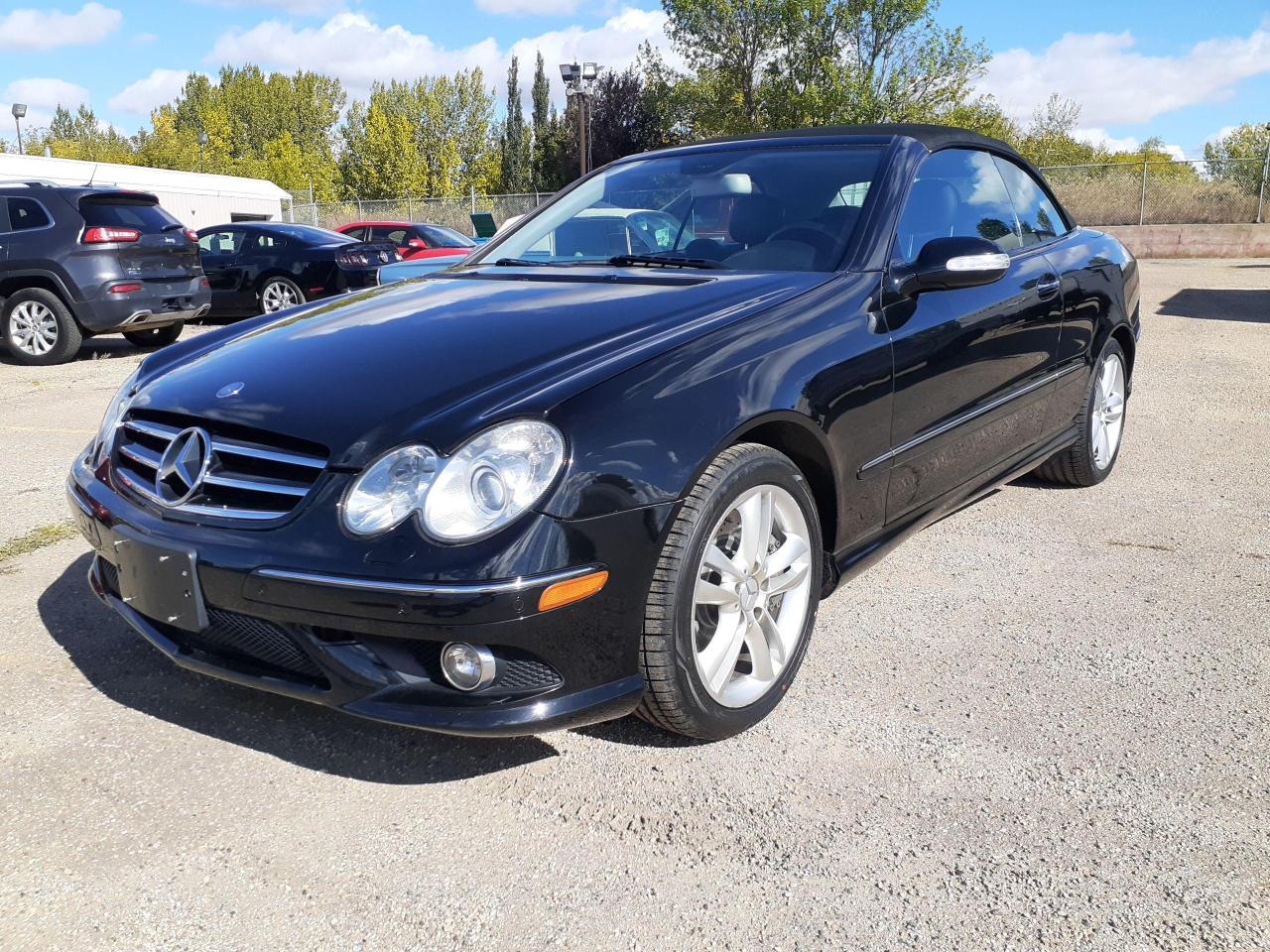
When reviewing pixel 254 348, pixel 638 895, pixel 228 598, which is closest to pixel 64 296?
pixel 254 348

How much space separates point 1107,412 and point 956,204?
70.5 inches

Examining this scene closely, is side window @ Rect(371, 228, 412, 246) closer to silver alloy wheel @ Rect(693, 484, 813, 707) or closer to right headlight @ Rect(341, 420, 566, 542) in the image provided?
silver alloy wheel @ Rect(693, 484, 813, 707)

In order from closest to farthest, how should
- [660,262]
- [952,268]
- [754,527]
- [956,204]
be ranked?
[754,527]
[952,268]
[660,262]
[956,204]

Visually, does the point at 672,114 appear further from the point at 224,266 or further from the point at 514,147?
the point at 224,266

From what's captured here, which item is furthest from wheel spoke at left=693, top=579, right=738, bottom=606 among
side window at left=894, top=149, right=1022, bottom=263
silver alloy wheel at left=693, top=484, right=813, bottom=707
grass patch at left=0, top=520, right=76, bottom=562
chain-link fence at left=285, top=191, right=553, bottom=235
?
chain-link fence at left=285, top=191, right=553, bottom=235

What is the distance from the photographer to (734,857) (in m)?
2.14

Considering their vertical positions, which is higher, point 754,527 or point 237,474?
point 237,474

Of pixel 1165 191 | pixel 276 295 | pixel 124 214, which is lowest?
pixel 276 295

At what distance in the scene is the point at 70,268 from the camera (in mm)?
9484

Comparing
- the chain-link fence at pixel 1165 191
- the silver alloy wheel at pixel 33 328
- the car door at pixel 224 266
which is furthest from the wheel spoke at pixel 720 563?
the chain-link fence at pixel 1165 191

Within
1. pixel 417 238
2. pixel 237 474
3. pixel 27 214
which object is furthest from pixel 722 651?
pixel 417 238

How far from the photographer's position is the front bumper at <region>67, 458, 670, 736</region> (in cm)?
210

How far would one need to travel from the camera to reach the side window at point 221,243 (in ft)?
42.5

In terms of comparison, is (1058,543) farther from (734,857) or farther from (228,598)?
(228,598)
